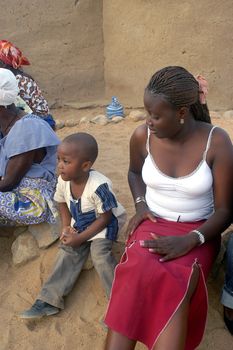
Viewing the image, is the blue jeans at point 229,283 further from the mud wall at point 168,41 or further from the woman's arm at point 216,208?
the mud wall at point 168,41

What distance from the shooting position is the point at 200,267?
2.32 meters

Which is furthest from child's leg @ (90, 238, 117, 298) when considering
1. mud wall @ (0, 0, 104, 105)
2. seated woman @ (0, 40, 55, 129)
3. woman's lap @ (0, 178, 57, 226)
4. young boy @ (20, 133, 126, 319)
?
mud wall @ (0, 0, 104, 105)

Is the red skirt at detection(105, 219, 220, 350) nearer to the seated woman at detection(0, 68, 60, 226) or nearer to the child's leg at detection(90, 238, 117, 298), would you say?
the child's leg at detection(90, 238, 117, 298)

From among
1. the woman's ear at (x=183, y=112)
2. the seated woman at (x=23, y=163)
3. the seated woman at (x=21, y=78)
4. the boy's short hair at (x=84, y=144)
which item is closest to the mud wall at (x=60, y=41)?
the seated woman at (x=21, y=78)

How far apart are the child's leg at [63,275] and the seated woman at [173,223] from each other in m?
0.59

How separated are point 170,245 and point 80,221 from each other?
2.82ft

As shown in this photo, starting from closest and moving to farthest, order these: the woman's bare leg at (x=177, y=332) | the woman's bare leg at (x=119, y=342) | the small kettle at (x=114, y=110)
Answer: the woman's bare leg at (x=177, y=332), the woman's bare leg at (x=119, y=342), the small kettle at (x=114, y=110)

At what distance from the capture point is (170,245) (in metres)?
2.35

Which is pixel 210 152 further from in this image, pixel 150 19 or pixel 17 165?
pixel 150 19

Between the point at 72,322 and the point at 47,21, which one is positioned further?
the point at 47,21

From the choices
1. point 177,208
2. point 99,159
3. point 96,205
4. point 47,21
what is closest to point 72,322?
point 96,205

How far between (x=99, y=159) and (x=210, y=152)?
3.12 m

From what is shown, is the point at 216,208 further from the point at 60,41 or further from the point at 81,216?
the point at 60,41

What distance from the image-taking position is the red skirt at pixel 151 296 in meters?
2.22
